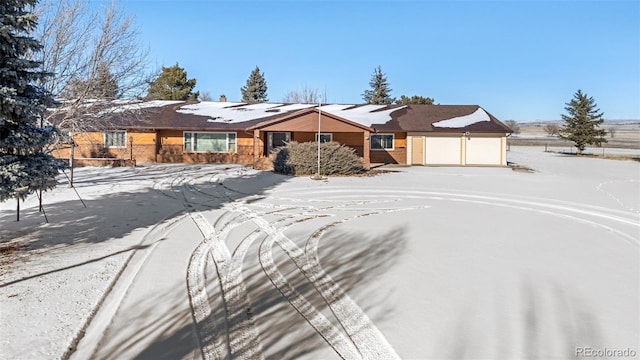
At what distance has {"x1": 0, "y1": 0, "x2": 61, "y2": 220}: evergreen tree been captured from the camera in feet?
17.3

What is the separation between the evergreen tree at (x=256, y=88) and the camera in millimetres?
56938

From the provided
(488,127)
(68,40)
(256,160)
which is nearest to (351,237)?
(68,40)

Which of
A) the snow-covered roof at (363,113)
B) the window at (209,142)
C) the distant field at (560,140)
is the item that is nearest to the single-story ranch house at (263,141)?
the window at (209,142)

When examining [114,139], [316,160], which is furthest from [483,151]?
[114,139]

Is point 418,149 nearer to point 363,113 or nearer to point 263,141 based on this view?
point 363,113

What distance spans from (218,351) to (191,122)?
23794mm

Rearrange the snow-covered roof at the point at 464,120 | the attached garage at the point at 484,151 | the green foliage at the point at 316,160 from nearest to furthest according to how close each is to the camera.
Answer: the green foliage at the point at 316,160, the attached garage at the point at 484,151, the snow-covered roof at the point at 464,120

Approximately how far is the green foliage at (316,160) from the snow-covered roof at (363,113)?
7.35 metres

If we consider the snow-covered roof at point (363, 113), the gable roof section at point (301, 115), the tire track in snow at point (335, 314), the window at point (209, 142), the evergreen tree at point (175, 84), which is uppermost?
the evergreen tree at point (175, 84)

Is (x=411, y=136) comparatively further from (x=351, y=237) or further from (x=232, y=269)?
(x=232, y=269)

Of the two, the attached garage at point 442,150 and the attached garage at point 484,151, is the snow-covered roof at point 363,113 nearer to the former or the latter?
the attached garage at point 442,150

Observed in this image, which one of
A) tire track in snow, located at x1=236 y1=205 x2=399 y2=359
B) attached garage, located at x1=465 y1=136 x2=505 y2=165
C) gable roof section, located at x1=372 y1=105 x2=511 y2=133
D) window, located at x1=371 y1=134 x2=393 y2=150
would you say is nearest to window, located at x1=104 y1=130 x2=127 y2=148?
window, located at x1=371 y1=134 x2=393 y2=150

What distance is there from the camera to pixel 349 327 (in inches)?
152

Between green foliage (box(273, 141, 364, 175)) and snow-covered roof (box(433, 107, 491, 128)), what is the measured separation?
31.6 ft
